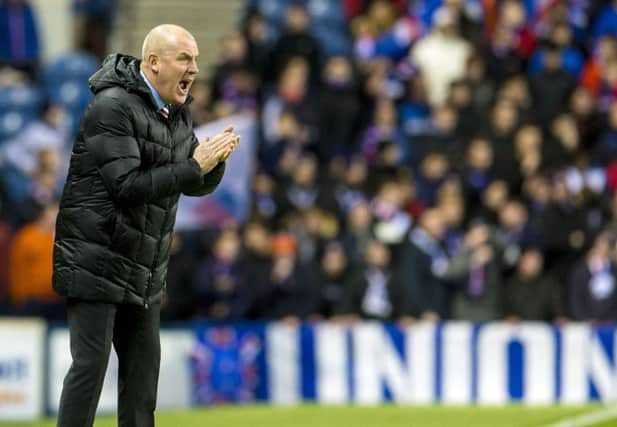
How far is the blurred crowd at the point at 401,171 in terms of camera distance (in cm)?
1456

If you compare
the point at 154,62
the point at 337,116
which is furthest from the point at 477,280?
the point at 154,62

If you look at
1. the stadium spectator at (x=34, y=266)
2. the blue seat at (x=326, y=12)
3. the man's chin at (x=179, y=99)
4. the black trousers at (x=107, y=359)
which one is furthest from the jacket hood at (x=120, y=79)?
the blue seat at (x=326, y=12)

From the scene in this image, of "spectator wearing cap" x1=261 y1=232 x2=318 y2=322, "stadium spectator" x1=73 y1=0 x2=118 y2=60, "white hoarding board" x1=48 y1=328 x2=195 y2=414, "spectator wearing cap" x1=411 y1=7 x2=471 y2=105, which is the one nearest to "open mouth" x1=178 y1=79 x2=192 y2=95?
"white hoarding board" x1=48 y1=328 x2=195 y2=414

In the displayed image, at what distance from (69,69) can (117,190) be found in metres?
11.4

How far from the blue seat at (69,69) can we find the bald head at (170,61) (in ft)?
36.4

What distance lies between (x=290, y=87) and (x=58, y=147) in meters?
2.65

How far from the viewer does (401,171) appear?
52.5 ft

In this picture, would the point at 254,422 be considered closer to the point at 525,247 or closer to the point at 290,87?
the point at 525,247

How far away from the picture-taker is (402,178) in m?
15.8

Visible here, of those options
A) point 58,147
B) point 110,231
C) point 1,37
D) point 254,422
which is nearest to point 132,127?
point 110,231

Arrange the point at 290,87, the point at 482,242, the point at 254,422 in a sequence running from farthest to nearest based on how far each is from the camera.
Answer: the point at 290,87 → the point at 482,242 → the point at 254,422

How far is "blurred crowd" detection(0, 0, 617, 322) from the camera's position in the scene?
1456cm

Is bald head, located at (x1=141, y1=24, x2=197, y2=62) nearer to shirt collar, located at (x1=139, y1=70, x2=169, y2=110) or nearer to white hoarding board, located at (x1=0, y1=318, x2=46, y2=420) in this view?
shirt collar, located at (x1=139, y1=70, x2=169, y2=110)

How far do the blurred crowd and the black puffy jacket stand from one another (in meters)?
7.57
